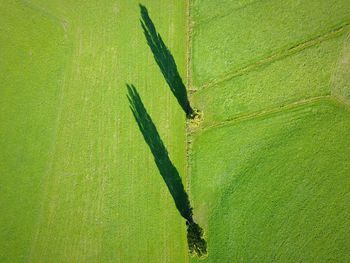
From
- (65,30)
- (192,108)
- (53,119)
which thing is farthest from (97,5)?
(192,108)

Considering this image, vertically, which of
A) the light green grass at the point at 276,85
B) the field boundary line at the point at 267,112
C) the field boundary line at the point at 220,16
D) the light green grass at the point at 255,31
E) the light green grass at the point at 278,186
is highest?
the field boundary line at the point at 220,16

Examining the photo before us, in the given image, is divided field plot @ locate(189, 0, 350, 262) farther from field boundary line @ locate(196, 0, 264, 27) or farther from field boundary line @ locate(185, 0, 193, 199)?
field boundary line @ locate(185, 0, 193, 199)

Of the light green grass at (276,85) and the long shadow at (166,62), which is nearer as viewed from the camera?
the light green grass at (276,85)

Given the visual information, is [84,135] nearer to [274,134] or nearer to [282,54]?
[274,134]

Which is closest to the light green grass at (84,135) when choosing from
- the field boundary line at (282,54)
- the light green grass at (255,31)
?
the light green grass at (255,31)

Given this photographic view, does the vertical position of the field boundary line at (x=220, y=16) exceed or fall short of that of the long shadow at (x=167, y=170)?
it exceeds it

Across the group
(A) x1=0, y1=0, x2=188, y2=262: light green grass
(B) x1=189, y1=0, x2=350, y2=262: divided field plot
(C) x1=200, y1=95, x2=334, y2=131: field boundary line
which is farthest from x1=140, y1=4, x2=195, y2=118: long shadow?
(C) x1=200, y1=95, x2=334, y2=131: field boundary line

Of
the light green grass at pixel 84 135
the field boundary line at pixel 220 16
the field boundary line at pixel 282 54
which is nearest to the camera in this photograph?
the field boundary line at pixel 282 54

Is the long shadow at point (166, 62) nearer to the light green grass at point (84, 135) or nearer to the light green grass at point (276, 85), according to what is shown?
the light green grass at point (84, 135)
